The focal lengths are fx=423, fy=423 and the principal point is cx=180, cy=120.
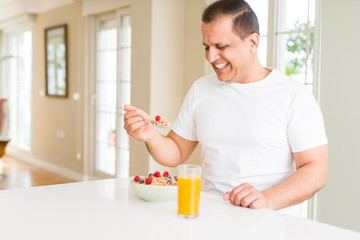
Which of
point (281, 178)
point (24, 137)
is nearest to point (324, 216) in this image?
point (281, 178)

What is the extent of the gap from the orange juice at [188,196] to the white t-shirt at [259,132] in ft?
1.51

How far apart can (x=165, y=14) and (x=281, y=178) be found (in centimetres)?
246

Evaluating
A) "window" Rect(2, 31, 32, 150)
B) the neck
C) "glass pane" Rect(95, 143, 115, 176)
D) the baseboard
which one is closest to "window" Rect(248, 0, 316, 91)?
the neck

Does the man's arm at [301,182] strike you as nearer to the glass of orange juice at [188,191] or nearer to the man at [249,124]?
the man at [249,124]

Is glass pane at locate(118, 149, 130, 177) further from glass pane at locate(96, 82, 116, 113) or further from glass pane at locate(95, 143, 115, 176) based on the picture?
glass pane at locate(96, 82, 116, 113)

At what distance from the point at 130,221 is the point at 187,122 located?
2.47ft

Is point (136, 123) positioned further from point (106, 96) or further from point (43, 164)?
point (43, 164)

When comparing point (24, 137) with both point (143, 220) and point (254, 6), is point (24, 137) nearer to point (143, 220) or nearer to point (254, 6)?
point (254, 6)

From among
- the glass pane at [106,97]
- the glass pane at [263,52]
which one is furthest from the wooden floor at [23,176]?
the glass pane at [263,52]

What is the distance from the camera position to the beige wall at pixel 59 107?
5418 mm

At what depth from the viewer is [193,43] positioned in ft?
12.4

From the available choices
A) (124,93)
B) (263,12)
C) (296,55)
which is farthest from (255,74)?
(124,93)

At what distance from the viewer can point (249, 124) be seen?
1627mm

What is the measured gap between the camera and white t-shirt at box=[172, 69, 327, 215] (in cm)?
156
